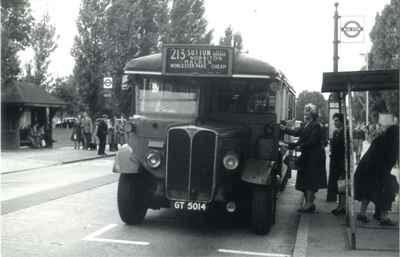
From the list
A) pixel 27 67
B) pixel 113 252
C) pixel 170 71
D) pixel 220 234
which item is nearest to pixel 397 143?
pixel 220 234

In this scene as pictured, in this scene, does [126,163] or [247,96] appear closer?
[126,163]

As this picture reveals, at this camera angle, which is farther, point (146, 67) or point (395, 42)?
point (395, 42)

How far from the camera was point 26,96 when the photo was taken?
2945cm

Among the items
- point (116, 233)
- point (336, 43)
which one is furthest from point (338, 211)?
point (336, 43)

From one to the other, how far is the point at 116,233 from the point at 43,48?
214ft

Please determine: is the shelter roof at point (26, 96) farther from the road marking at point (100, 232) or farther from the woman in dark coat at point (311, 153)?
the road marking at point (100, 232)

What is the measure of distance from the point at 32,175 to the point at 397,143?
11.2 metres

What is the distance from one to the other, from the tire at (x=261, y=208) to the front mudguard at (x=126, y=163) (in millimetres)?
1725

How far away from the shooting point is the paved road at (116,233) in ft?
24.6

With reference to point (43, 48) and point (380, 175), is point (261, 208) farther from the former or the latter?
point (43, 48)

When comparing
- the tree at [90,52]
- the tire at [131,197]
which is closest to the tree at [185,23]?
the tree at [90,52]

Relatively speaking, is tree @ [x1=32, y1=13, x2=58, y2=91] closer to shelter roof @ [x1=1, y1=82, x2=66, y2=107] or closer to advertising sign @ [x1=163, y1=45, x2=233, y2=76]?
shelter roof @ [x1=1, y1=82, x2=66, y2=107]

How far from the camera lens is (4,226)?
8.92 m

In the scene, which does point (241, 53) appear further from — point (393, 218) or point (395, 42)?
point (395, 42)
